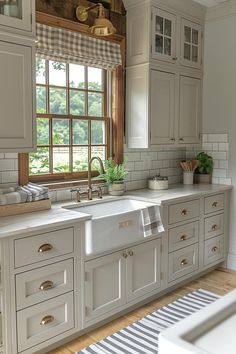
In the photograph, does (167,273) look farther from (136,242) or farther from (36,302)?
(36,302)

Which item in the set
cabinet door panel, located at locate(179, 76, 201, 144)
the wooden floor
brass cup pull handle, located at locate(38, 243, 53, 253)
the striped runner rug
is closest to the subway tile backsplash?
cabinet door panel, located at locate(179, 76, 201, 144)

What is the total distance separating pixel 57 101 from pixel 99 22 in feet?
2.39

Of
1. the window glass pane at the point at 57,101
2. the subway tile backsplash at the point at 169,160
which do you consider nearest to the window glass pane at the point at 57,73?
the window glass pane at the point at 57,101

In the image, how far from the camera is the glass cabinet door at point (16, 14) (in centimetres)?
216

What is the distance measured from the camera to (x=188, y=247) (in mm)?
3416

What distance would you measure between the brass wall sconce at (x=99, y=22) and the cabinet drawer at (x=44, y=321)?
201cm

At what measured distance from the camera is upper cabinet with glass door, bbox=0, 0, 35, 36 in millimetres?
2162

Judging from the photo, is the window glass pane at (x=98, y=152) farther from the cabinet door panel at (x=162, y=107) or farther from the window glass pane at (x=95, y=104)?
the cabinet door panel at (x=162, y=107)

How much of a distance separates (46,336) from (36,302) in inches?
10.3

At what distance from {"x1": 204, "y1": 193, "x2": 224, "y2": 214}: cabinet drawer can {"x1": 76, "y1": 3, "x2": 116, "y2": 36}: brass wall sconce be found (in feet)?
6.10

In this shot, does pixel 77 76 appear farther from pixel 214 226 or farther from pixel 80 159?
pixel 214 226

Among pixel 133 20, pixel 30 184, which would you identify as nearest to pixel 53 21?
pixel 133 20

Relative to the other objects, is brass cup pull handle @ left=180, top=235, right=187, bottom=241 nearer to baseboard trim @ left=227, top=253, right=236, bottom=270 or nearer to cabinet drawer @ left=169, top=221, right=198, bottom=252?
cabinet drawer @ left=169, top=221, right=198, bottom=252

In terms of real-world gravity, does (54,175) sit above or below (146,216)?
above
